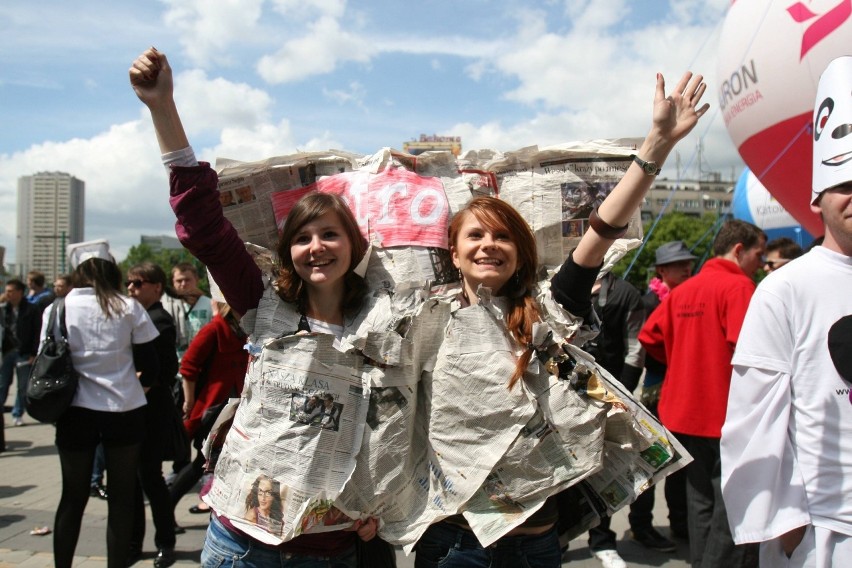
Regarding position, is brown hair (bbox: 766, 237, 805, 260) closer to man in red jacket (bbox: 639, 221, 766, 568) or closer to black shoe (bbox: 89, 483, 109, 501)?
man in red jacket (bbox: 639, 221, 766, 568)

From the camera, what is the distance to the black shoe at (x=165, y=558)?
4039mm

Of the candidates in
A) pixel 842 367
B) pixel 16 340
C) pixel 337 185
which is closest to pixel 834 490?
pixel 842 367

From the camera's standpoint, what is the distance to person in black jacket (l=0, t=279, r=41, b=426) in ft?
25.1

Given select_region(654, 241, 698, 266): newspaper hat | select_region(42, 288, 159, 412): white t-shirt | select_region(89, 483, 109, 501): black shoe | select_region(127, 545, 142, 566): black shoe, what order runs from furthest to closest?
1. select_region(89, 483, 109, 501): black shoe
2. select_region(654, 241, 698, 266): newspaper hat
3. select_region(127, 545, 142, 566): black shoe
4. select_region(42, 288, 159, 412): white t-shirt

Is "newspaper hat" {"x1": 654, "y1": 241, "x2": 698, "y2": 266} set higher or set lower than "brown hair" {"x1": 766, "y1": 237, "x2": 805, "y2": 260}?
lower

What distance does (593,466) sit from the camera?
5.76 ft

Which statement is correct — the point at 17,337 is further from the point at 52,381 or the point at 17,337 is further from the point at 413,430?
the point at 413,430

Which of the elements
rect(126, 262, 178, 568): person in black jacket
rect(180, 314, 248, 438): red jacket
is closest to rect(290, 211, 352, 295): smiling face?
rect(126, 262, 178, 568): person in black jacket

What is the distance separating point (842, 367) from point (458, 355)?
0.98 m

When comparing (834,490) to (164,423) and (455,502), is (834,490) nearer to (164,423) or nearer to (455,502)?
(455,502)

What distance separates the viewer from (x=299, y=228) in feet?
6.36

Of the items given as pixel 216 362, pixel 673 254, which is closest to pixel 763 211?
pixel 673 254

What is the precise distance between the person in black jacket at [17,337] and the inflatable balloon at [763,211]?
9.73 m

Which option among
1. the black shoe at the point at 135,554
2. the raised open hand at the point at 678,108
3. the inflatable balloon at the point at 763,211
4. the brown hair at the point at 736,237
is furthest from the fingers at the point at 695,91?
the inflatable balloon at the point at 763,211
